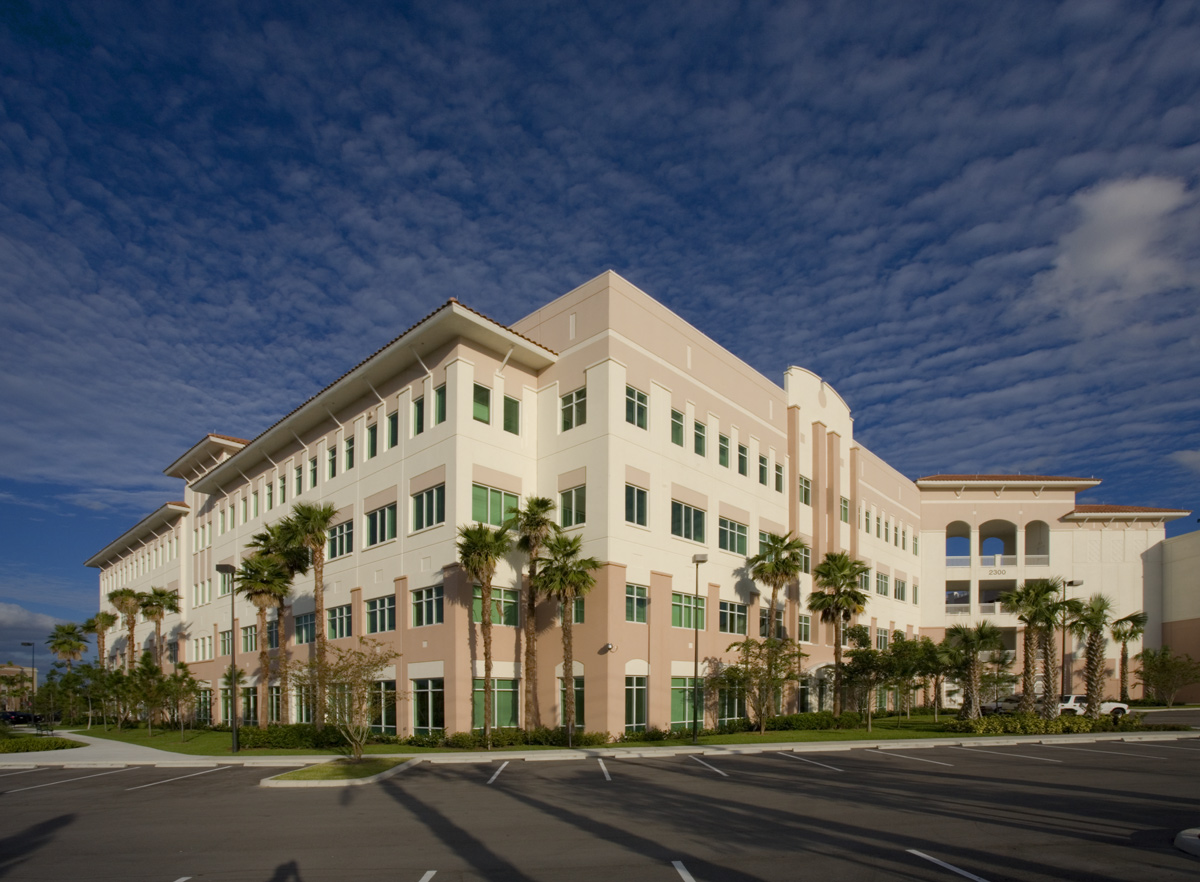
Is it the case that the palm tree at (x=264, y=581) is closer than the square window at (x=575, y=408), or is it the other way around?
the square window at (x=575, y=408)

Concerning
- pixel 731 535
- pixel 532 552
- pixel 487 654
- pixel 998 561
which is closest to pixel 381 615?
pixel 487 654

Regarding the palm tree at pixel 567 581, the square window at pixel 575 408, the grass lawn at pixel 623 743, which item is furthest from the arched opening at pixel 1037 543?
the palm tree at pixel 567 581

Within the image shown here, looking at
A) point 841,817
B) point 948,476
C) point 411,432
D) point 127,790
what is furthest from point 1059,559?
point 127,790

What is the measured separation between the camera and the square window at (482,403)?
3344 centimetres

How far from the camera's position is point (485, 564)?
29719mm

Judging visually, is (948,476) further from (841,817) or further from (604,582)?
(841,817)

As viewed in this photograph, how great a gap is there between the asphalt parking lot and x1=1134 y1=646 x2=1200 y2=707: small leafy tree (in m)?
40.9

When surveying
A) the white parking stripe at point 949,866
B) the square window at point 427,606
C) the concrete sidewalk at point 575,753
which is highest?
the square window at point 427,606

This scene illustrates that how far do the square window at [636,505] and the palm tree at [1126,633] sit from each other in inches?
1764

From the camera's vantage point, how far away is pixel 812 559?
46.3 meters

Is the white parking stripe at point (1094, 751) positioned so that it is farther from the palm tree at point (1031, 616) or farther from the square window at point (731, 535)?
the square window at point (731, 535)

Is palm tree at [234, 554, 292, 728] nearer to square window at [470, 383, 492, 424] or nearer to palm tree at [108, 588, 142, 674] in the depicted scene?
square window at [470, 383, 492, 424]

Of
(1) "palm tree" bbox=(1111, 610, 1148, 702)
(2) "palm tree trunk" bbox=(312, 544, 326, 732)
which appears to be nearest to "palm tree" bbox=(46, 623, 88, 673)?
(2) "palm tree trunk" bbox=(312, 544, 326, 732)

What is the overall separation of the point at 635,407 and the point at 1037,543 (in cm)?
4974
